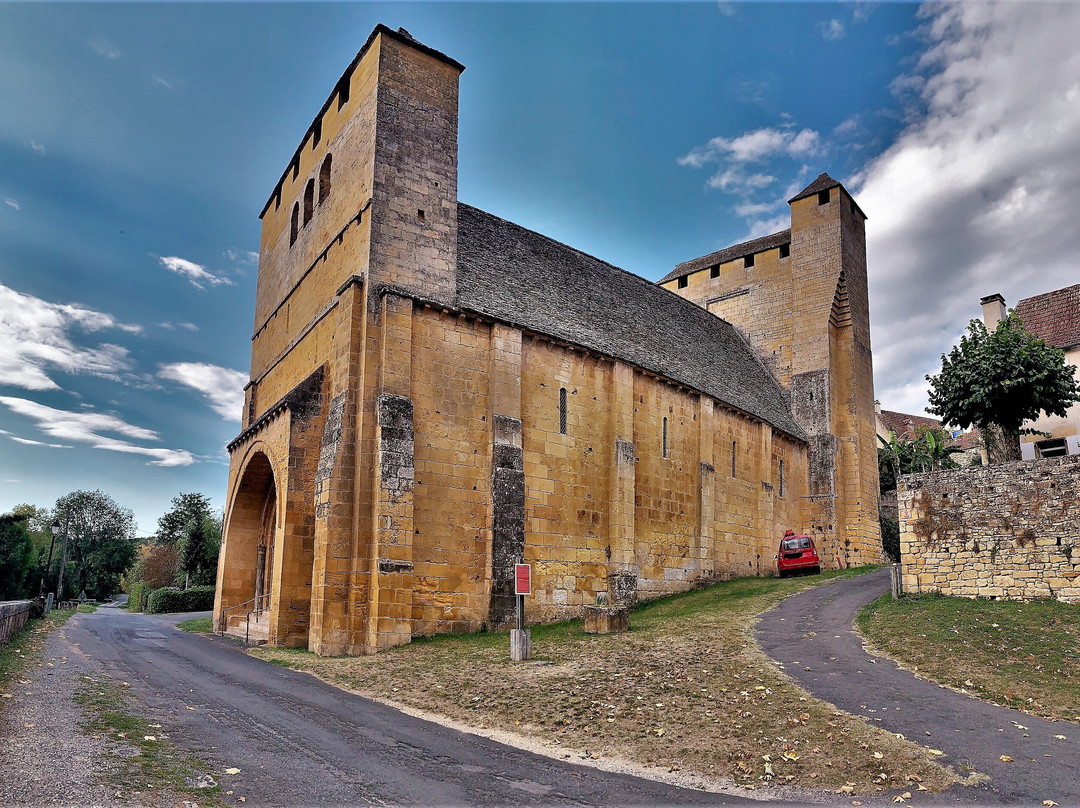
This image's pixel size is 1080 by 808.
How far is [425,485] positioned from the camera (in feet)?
61.1

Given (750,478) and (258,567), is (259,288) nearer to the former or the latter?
(258,567)

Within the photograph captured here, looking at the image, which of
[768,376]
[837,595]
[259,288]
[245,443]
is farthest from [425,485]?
[768,376]

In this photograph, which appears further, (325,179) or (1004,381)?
(325,179)

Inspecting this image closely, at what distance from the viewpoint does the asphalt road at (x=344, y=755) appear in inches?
295

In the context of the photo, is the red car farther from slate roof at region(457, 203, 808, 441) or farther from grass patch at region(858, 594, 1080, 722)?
grass patch at region(858, 594, 1080, 722)

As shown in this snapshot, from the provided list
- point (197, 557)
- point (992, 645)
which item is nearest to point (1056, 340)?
point (992, 645)

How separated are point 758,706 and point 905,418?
58.1 m

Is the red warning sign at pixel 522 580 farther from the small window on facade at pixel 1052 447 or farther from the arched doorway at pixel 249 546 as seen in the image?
the small window on facade at pixel 1052 447

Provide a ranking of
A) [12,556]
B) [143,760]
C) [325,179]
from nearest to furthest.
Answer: [143,760] < [325,179] < [12,556]

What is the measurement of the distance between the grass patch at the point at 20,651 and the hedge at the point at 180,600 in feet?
46.8

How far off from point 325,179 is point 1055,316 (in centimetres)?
2798

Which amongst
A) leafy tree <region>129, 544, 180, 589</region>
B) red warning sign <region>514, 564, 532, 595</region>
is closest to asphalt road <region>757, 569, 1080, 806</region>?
red warning sign <region>514, 564, 532, 595</region>

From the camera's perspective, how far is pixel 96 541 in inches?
3228

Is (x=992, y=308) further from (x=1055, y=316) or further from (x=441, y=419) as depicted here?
(x=441, y=419)
